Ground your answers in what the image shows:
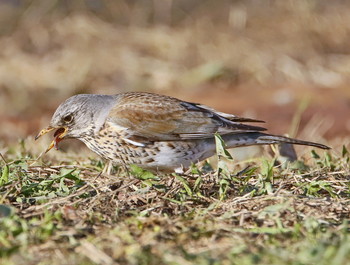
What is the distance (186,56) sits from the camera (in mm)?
15430

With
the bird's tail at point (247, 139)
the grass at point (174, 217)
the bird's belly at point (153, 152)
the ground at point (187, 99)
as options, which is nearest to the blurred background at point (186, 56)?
the ground at point (187, 99)

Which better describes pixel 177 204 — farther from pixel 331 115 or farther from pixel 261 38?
pixel 261 38

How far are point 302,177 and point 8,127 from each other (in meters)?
7.10

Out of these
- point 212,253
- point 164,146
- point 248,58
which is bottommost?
point 212,253

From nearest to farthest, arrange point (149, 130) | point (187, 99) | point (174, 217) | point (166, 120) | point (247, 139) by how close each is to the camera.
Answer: point (174, 217)
point (149, 130)
point (166, 120)
point (247, 139)
point (187, 99)

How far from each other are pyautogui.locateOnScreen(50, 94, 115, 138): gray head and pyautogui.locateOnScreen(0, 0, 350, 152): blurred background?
14.3ft

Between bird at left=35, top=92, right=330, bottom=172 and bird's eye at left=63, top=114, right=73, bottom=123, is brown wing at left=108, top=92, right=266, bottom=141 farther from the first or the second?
bird's eye at left=63, top=114, right=73, bottom=123

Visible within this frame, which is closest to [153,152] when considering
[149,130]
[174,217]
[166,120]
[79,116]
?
[149,130]

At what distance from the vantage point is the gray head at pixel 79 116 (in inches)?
287

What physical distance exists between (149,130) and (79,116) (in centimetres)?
67

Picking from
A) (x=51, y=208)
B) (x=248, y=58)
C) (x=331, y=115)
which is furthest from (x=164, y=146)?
(x=248, y=58)

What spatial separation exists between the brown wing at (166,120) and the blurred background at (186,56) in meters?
4.05

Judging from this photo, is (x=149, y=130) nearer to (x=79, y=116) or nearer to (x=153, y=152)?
(x=153, y=152)

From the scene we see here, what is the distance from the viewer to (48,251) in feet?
15.2
